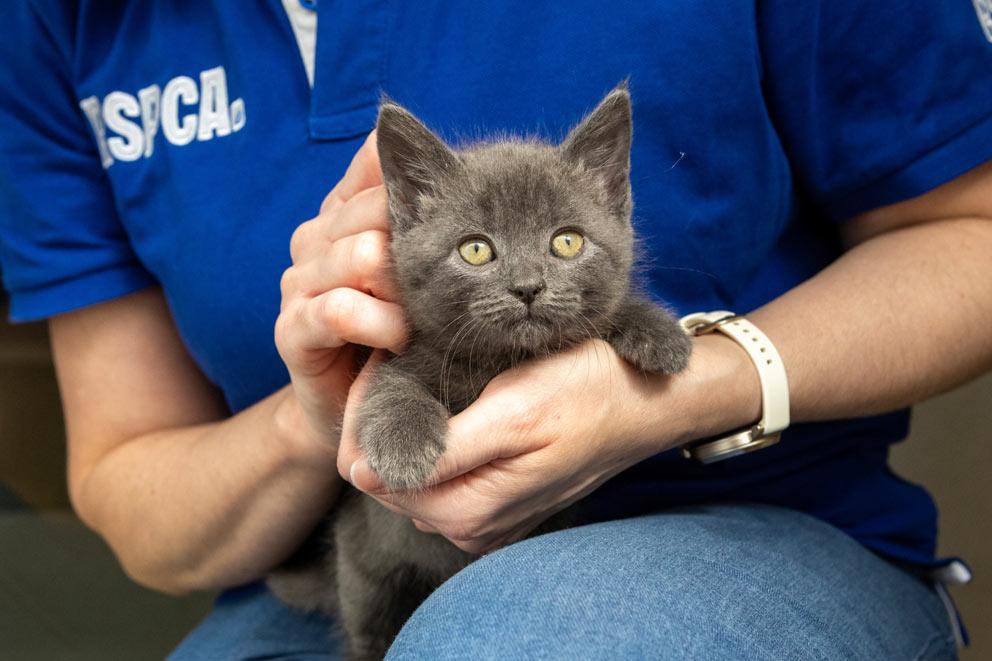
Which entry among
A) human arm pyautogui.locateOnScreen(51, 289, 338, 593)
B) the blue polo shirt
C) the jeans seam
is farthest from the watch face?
human arm pyautogui.locateOnScreen(51, 289, 338, 593)

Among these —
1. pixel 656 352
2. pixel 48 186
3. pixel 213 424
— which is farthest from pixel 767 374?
pixel 48 186

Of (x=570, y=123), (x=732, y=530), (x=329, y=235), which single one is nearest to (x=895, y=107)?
(x=570, y=123)

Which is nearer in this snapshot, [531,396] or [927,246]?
A: [531,396]

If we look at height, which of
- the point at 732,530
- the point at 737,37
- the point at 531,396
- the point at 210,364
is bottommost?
the point at 210,364

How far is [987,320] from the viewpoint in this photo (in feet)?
4.13

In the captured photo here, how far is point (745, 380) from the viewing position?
3.76 ft

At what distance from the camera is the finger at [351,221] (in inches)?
43.7

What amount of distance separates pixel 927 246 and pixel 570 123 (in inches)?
23.5

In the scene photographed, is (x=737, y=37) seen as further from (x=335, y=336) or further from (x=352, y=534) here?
(x=352, y=534)

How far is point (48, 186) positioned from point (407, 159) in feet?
2.56

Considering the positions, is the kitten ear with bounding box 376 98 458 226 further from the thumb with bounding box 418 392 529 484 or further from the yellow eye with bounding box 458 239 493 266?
the thumb with bounding box 418 392 529 484

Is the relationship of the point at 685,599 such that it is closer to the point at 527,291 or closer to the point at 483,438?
the point at 483,438

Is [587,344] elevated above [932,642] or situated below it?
above

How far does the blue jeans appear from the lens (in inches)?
34.7
